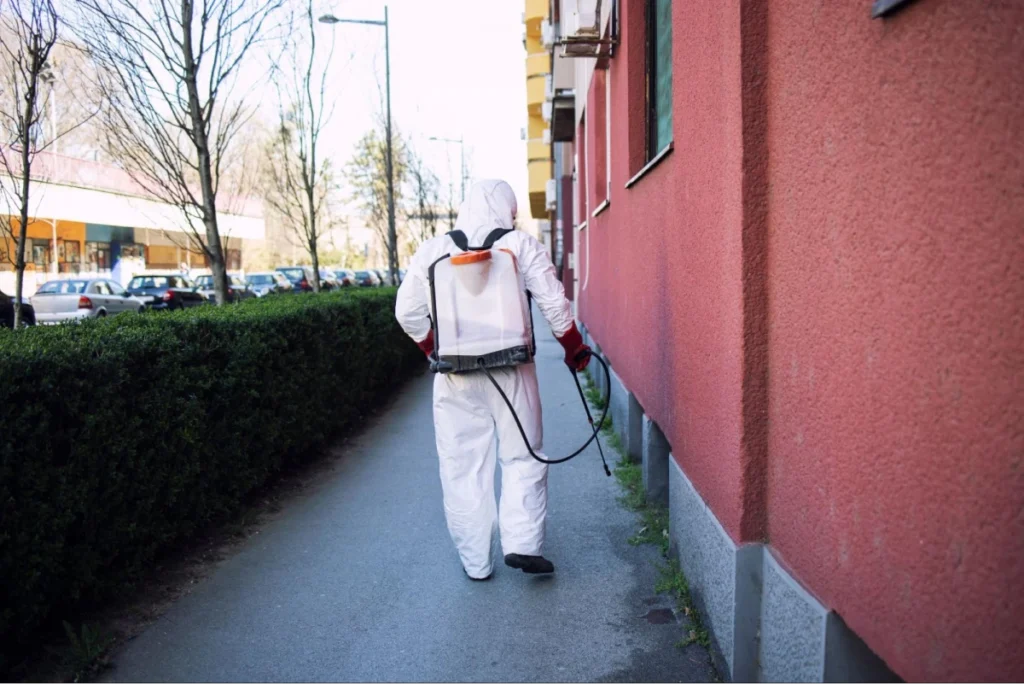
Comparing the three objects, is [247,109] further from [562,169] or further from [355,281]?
[355,281]

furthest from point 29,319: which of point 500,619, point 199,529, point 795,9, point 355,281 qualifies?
point 355,281

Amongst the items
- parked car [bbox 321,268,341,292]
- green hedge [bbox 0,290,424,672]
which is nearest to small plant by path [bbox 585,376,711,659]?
green hedge [bbox 0,290,424,672]

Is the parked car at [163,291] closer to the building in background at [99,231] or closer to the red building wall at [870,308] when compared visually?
the building in background at [99,231]

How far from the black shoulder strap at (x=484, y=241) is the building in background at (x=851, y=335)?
0.87 metres

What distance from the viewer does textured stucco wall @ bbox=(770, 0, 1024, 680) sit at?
1767mm

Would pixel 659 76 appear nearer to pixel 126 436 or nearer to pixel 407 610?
pixel 407 610

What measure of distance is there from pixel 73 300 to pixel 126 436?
21724mm

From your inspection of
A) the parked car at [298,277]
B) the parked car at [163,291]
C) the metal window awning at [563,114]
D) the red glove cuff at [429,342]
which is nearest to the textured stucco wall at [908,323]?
the red glove cuff at [429,342]

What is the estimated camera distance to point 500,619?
398cm

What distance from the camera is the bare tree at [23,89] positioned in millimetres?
A: 6582

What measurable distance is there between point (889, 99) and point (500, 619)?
272cm

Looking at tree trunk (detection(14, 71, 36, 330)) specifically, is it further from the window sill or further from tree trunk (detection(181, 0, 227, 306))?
the window sill

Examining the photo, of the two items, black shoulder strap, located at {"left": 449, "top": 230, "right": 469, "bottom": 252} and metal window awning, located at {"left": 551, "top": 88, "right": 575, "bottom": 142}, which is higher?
metal window awning, located at {"left": 551, "top": 88, "right": 575, "bottom": 142}

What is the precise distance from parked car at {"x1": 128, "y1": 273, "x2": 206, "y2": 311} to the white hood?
2416cm
